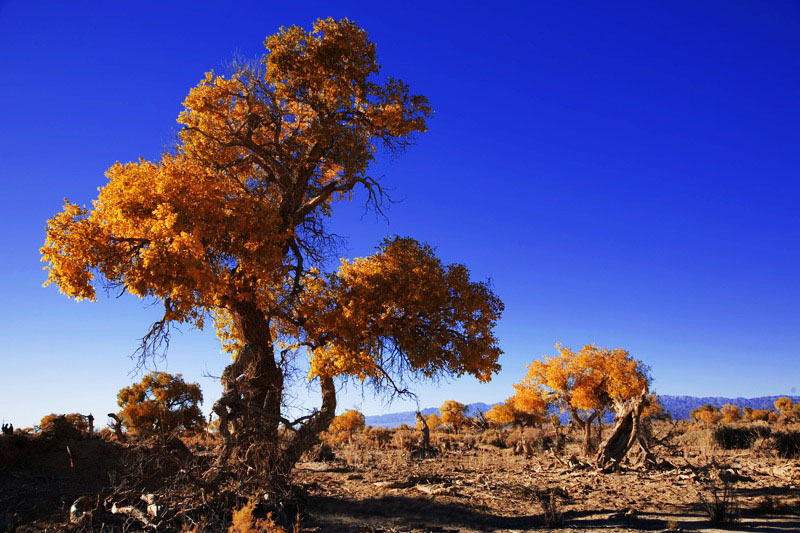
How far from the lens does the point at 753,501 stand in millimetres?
13102

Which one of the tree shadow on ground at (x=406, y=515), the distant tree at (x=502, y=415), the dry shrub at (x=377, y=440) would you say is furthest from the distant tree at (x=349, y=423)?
the tree shadow on ground at (x=406, y=515)

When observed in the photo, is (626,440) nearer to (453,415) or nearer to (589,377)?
(589,377)

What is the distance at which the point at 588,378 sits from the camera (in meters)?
29.8

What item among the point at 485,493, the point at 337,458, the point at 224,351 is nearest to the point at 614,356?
the point at 337,458

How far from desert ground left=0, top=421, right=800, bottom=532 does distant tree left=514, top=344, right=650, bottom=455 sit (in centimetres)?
695

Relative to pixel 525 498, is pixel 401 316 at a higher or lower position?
higher

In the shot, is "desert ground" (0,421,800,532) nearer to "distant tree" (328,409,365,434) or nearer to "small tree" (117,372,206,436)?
"small tree" (117,372,206,436)

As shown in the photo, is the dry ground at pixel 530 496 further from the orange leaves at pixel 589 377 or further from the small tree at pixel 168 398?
the small tree at pixel 168 398

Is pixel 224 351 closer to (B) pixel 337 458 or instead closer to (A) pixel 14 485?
(A) pixel 14 485

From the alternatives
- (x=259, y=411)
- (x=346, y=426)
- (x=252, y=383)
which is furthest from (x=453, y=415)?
(x=259, y=411)

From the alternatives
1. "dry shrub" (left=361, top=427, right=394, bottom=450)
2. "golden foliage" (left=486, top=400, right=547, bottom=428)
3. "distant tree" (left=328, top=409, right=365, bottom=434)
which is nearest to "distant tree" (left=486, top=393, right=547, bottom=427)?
"golden foliage" (left=486, top=400, right=547, bottom=428)

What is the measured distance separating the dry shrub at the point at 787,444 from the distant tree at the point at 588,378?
6.31m

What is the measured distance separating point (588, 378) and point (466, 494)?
18.0 metres

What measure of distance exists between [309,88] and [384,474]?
12.7 meters
